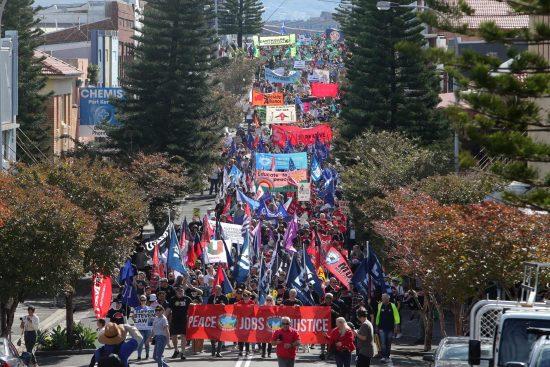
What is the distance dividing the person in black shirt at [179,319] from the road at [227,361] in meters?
0.28

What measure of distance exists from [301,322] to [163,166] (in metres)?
21.7

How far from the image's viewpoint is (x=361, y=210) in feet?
105

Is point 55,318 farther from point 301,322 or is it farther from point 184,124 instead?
point 184,124

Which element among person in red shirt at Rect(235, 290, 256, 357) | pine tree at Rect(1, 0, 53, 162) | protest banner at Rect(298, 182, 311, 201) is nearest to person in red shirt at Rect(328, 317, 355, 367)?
person in red shirt at Rect(235, 290, 256, 357)

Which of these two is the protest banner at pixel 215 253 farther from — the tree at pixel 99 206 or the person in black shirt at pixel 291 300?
the person in black shirt at pixel 291 300

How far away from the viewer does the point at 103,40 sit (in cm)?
7219

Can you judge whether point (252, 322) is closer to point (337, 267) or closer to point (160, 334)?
point (160, 334)

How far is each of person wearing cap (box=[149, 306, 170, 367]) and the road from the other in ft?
2.85

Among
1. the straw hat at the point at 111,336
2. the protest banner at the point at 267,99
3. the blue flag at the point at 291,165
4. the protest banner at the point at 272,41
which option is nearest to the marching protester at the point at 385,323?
the straw hat at the point at 111,336

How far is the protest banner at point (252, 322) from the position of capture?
23.3 metres

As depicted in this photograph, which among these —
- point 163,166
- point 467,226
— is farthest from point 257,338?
point 163,166

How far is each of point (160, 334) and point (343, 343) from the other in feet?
11.6

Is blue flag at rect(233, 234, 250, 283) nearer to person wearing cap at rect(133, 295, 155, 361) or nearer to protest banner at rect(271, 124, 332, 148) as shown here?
person wearing cap at rect(133, 295, 155, 361)

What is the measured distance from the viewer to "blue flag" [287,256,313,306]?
25.5 metres
